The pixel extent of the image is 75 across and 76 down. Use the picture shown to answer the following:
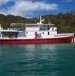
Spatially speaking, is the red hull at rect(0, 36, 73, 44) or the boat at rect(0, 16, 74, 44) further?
the boat at rect(0, 16, 74, 44)

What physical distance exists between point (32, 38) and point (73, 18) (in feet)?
246

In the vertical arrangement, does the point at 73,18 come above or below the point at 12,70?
above

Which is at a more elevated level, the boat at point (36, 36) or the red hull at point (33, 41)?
the boat at point (36, 36)

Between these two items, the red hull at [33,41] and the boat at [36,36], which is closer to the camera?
the red hull at [33,41]

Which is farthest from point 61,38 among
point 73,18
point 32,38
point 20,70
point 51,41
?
point 73,18

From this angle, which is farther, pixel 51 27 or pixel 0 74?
pixel 51 27

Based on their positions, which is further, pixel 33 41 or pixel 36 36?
pixel 36 36

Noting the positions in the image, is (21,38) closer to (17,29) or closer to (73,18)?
(17,29)

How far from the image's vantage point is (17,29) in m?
84.6

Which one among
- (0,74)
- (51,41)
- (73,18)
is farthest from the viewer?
(73,18)

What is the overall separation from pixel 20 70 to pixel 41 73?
2.47m

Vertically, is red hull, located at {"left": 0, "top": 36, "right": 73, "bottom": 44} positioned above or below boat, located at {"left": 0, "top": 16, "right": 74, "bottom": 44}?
below

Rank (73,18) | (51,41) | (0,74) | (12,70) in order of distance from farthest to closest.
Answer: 1. (73,18)
2. (51,41)
3. (12,70)
4. (0,74)

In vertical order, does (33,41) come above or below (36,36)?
below
